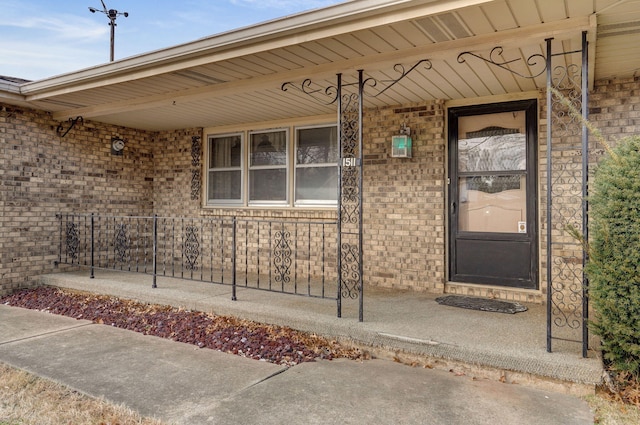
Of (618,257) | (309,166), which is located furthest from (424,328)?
(309,166)

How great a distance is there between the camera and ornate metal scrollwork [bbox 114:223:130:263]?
6955 millimetres

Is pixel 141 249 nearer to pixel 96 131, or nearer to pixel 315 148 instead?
pixel 96 131

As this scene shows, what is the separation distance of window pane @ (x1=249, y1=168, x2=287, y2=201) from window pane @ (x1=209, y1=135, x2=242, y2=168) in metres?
0.42

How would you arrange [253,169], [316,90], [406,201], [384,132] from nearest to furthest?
[316,90] → [406,201] → [384,132] → [253,169]

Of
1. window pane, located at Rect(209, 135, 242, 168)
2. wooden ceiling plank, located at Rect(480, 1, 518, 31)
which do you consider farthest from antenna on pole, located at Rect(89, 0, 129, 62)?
wooden ceiling plank, located at Rect(480, 1, 518, 31)

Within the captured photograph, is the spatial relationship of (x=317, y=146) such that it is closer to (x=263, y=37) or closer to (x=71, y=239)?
(x=263, y=37)

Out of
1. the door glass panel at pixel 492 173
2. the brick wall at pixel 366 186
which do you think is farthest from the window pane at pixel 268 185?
the door glass panel at pixel 492 173

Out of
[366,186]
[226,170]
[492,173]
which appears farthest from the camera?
[226,170]

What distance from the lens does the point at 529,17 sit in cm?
299

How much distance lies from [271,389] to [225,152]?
489 centimetres

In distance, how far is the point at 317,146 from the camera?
6285 mm

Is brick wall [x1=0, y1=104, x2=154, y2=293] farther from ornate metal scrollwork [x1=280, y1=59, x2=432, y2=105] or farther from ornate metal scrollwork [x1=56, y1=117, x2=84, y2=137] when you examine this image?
ornate metal scrollwork [x1=280, y1=59, x2=432, y2=105]

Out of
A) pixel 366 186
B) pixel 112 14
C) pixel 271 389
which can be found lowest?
→ pixel 271 389

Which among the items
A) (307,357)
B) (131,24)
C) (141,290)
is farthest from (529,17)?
(131,24)
